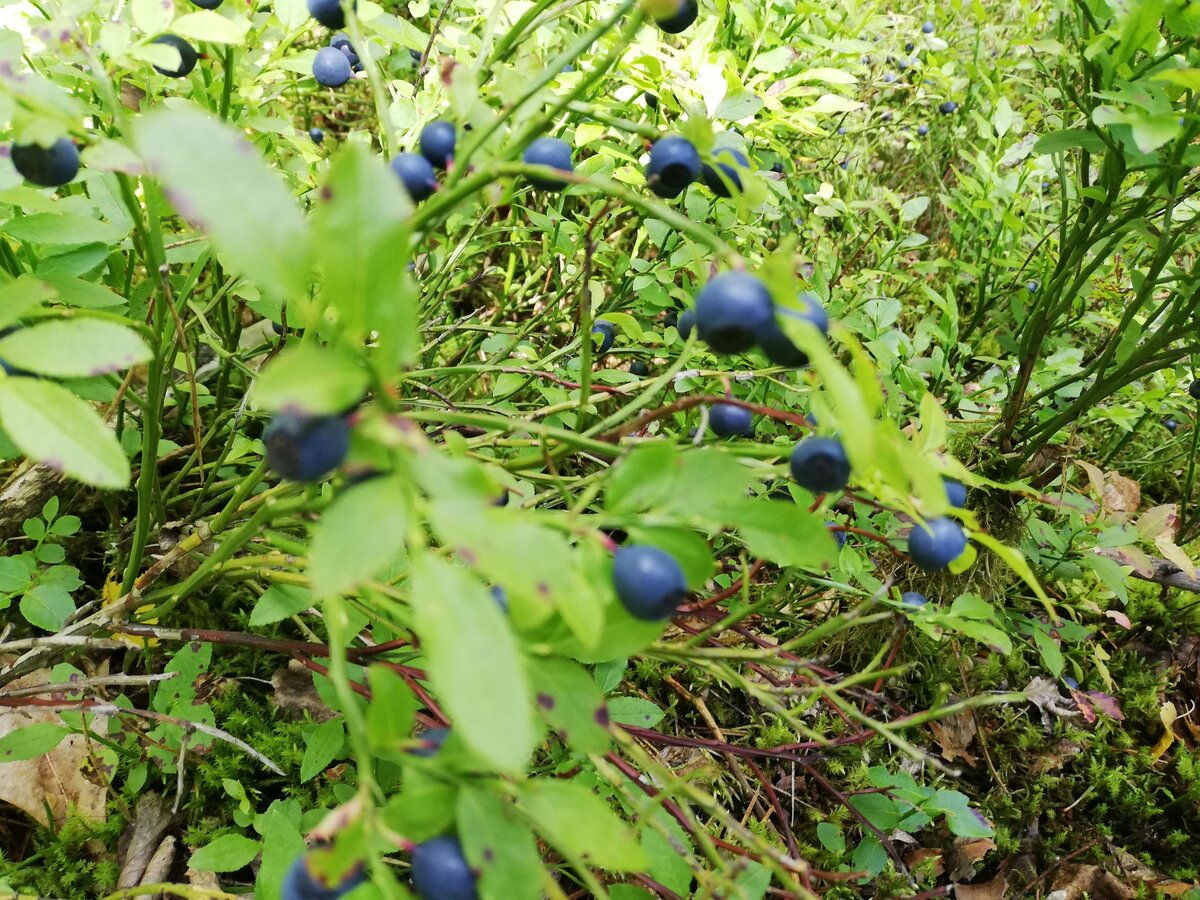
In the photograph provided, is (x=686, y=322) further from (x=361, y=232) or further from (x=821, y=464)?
(x=361, y=232)

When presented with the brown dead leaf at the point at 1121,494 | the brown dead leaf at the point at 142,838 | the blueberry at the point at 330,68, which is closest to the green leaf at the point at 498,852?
the brown dead leaf at the point at 142,838

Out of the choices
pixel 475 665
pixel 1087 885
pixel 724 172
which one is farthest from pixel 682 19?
pixel 1087 885

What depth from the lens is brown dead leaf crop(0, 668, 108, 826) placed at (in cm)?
141

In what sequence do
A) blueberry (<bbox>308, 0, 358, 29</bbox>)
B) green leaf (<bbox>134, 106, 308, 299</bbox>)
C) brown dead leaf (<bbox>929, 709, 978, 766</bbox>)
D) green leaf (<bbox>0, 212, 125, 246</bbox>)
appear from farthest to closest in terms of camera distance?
brown dead leaf (<bbox>929, 709, 978, 766</bbox>) → blueberry (<bbox>308, 0, 358, 29</bbox>) → green leaf (<bbox>0, 212, 125, 246</bbox>) → green leaf (<bbox>134, 106, 308, 299</bbox>)

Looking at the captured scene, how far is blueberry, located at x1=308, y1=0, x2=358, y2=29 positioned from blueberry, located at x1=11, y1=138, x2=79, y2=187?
0.39m

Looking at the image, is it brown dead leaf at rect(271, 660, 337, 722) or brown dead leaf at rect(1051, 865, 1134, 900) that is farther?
brown dead leaf at rect(1051, 865, 1134, 900)

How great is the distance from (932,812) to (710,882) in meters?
0.91

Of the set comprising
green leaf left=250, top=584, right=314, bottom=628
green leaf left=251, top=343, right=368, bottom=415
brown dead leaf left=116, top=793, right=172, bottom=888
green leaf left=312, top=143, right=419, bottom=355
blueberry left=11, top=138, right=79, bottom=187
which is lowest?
brown dead leaf left=116, top=793, right=172, bottom=888

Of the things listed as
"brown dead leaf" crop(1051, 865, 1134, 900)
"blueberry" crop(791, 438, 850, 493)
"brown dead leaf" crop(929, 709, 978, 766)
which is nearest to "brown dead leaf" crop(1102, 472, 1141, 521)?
"brown dead leaf" crop(929, 709, 978, 766)

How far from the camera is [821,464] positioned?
694 mm

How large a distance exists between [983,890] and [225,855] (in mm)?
1550

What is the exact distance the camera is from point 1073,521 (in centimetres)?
181

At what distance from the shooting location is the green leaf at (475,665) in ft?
1.37

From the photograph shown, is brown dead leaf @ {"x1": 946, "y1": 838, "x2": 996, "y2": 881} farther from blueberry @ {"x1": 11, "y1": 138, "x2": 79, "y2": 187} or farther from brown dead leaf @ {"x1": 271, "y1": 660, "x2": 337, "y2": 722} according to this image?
blueberry @ {"x1": 11, "y1": 138, "x2": 79, "y2": 187}
